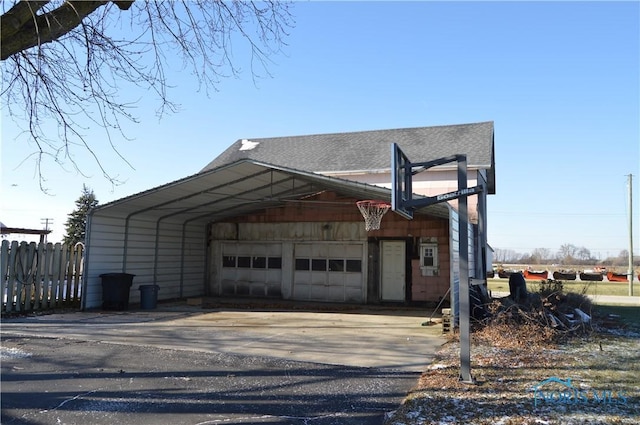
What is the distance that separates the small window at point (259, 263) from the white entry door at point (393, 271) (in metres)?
4.85

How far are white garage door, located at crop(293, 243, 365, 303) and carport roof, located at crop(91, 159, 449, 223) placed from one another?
6.70ft

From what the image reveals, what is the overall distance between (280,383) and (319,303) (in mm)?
11175

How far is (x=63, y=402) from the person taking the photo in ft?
17.3

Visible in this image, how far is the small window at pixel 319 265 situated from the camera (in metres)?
18.0

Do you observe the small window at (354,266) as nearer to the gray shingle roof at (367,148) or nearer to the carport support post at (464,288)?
the gray shingle roof at (367,148)

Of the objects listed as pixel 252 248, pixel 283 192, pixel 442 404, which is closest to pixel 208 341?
pixel 442 404

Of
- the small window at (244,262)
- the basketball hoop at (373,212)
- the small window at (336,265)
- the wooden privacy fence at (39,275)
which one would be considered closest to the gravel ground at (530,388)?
the basketball hoop at (373,212)

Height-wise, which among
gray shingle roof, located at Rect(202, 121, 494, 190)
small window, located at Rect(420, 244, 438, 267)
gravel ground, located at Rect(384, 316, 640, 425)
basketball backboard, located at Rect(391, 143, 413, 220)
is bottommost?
gravel ground, located at Rect(384, 316, 640, 425)

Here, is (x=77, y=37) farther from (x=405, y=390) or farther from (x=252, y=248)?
(x=252, y=248)

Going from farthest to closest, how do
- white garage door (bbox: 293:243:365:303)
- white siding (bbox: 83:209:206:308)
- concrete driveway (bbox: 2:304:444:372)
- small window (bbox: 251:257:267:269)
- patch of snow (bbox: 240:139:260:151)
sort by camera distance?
patch of snow (bbox: 240:139:260:151) < small window (bbox: 251:257:267:269) < white garage door (bbox: 293:243:365:303) < white siding (bbox: 83:209:206:308) < concrete driveway (bbox: 2:304:444:372)

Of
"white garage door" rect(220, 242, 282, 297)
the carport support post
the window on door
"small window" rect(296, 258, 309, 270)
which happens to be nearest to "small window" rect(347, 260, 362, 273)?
"small window" rect(296, 258, 309, 270)

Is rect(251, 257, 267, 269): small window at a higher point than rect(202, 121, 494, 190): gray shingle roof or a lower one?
lower

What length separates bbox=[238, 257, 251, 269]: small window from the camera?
19250 mm

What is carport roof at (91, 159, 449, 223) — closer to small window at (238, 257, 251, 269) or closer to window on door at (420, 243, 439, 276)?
window on door at (420, 243, 439, 276)
